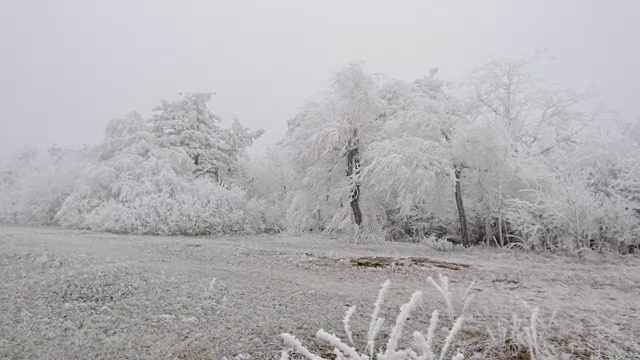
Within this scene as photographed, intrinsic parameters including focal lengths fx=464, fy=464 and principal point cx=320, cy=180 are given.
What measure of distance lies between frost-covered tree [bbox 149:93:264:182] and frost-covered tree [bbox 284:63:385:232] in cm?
1085

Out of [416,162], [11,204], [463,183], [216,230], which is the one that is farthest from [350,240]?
[11,204]

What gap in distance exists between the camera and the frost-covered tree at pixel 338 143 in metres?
19.3

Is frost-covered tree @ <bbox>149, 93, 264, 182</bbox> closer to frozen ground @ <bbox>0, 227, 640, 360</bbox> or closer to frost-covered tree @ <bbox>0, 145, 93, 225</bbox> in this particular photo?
frost-covered tree @ <bbox>0, 145, 93, 225</bbox>

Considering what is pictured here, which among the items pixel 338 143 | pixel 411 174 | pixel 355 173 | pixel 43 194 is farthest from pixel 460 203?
pixel 43 194

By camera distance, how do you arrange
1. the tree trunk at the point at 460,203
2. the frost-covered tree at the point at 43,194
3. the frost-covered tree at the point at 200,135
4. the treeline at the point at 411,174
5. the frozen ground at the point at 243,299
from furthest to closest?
the frost-covered tree at the point at 200,135
the frost-covered tree at the point at 43,194
the tree trunk at the point at 460,203
the treeline at the point at 411,174
the frozen ground at the point at 243,299

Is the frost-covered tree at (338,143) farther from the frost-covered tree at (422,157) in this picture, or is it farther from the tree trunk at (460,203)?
the tree trunk at (460,203)

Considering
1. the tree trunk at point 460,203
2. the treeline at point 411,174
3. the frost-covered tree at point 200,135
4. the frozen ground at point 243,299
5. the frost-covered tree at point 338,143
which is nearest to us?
the frozen ground at point 243,299

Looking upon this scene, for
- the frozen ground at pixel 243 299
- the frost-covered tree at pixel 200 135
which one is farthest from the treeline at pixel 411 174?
the frozen ground at pixel 243 299

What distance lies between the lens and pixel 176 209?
21.1 m

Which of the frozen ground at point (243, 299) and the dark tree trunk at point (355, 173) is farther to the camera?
the dark tree trunk at point (355, 173)

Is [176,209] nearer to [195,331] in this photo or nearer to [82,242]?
[82,242]

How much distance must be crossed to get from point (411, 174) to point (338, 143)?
4.15 metres

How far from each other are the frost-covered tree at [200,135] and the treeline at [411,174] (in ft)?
5.94

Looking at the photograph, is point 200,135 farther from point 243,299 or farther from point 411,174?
point 243,299
